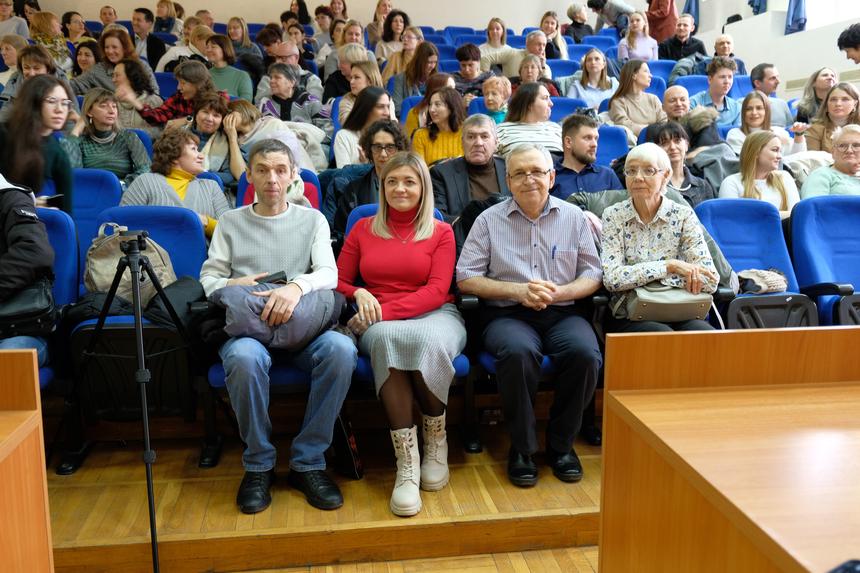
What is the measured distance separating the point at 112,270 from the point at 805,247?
232 centimetres

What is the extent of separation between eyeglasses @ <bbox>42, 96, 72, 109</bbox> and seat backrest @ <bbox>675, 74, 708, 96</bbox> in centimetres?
397

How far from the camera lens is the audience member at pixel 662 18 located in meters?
6.61

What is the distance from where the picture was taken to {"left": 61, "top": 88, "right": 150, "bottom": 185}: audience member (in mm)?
3070

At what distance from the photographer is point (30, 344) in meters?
1.90

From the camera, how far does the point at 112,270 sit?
2.08 m

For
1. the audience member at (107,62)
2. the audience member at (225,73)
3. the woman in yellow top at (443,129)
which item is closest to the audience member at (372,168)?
the woman in yellow top at (443,129)

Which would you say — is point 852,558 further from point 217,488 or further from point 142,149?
point 142,149

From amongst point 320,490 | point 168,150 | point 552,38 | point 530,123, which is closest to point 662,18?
point 552,38

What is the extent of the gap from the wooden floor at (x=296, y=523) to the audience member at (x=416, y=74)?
2.97 m

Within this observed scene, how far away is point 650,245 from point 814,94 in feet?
9.14

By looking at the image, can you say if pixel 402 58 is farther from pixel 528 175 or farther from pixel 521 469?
pixel 521 469

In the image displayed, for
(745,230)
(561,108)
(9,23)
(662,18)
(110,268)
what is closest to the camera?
(110,268)

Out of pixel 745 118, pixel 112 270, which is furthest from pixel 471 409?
pixel 745 118

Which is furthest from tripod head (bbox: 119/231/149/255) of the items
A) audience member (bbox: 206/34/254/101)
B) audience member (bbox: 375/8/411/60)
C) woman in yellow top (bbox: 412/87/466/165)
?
audience member (bbox: 375/8/411/60)
